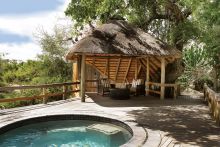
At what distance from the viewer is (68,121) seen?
29.8 ft

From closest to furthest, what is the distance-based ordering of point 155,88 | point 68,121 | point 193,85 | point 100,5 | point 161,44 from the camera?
point 68,121
point 100,5
point 161,44
point 155,88
point 193,85

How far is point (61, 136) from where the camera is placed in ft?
26.6

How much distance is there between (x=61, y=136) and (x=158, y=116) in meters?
3.08

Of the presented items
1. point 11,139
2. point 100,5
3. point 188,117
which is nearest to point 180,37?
point 100,5

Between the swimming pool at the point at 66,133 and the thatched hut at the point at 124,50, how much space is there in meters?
3.01

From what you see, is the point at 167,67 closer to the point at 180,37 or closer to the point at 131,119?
the point at 180,37

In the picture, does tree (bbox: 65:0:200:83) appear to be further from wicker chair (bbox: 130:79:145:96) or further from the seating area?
the seating area

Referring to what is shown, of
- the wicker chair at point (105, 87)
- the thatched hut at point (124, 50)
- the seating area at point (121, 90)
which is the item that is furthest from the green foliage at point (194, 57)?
the wicker chair at point (105, 87)

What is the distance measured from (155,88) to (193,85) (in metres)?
5.15

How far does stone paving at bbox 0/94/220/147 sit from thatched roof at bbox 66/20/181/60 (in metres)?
2.15

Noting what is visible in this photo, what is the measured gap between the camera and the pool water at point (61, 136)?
7.33m

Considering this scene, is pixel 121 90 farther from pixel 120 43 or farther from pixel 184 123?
pixel 184 123

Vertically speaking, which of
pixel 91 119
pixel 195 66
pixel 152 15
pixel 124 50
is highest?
pixel 152 15

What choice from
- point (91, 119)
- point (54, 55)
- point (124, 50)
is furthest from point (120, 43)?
point (54, 55)
